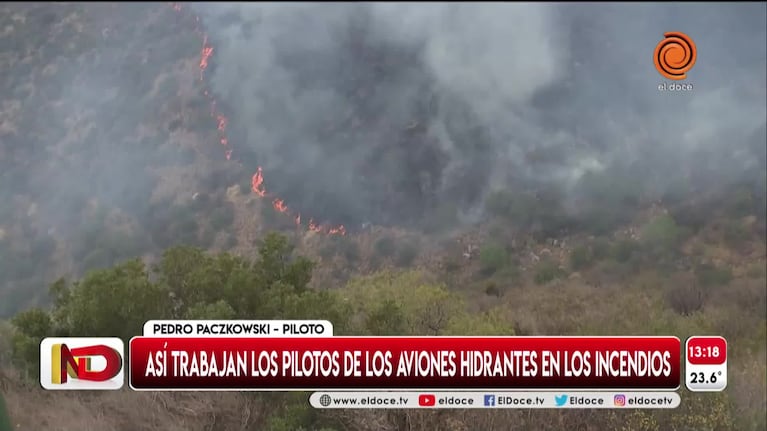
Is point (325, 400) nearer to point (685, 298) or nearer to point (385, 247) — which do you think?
point (385, 247)

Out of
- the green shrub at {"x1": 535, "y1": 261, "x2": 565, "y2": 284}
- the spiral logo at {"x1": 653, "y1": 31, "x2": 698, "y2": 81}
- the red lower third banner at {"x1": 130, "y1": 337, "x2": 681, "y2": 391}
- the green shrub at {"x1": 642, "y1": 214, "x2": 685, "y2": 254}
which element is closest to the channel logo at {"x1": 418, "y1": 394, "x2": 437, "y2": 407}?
the red lower third banner at {"x1": 130, "y1": 337, "x2": 681, "y2": 391}

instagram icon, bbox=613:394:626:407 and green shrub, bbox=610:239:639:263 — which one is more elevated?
green shrub, bbox=610:239:639:263

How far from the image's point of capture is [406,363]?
608 centimetres

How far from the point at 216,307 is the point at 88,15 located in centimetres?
850

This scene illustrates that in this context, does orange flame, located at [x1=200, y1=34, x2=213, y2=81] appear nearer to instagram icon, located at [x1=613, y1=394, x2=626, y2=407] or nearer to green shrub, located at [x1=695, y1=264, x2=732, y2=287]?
instagram icon, located at [x1=613, y1=394, x2=626, y2=407]

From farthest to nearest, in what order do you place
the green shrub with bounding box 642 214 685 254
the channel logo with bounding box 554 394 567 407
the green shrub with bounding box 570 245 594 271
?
the green shrub with bounding box 642 214 685 254 → the green shrub with bounding box 570 245 594 271 → the channel logo with bounding box 554 394 567 407

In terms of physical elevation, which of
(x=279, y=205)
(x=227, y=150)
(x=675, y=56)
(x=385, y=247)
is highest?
(x=675, y=56)

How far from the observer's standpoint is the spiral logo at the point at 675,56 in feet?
22.9

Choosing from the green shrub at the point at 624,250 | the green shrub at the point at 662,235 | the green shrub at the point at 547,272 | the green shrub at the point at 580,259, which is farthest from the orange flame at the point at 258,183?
the green shrub at the point at 662,235

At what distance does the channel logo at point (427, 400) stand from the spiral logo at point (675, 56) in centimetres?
463

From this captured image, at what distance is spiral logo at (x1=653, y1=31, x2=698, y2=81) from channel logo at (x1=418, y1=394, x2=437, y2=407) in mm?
4630

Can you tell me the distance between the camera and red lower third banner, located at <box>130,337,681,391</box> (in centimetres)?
595

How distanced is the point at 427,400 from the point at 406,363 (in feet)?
1.45

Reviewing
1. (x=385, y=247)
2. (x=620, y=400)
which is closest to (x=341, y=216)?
(x=385, y=247)
